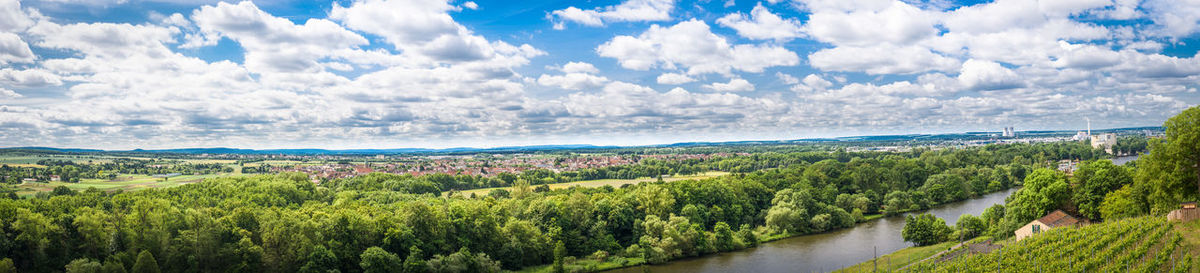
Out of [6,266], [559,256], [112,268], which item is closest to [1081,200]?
[559,256]

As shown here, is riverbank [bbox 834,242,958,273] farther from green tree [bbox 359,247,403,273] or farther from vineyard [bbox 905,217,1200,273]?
green tree [bbox 359,247,403,273]

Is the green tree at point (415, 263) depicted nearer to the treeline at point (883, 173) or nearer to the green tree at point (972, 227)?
the treeline at point (883, 173)

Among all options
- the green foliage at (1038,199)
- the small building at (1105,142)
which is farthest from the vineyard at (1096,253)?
the small building at (1105,142)

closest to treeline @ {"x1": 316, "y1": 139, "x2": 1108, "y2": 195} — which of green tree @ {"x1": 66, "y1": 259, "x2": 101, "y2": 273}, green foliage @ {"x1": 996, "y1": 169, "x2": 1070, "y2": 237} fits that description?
green foliage @ {"x1": 996, "y1": 169, "x2": 1070, "y2": 237}

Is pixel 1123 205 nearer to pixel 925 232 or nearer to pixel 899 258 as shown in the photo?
pixel 925 232

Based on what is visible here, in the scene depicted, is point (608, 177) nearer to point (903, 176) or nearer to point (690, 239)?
point (903, 176)

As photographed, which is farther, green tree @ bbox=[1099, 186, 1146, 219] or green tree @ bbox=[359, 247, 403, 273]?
green tree @ bbox=[1099, 186, 1146, 219]
